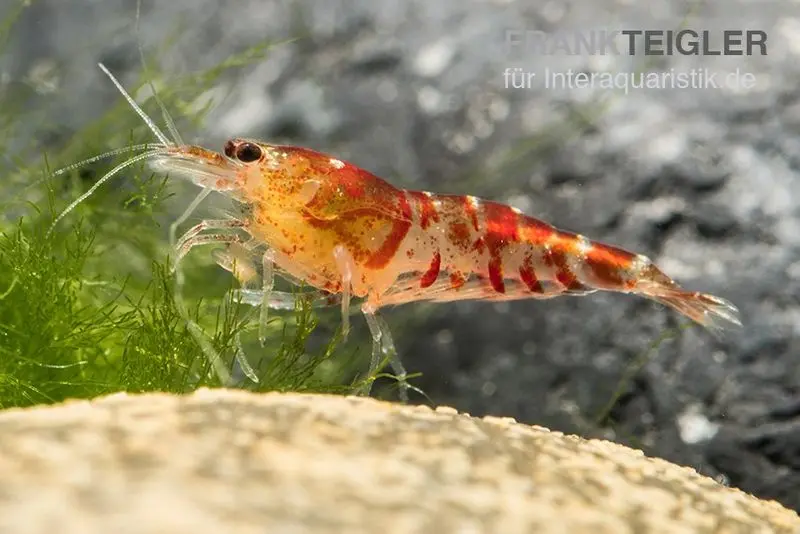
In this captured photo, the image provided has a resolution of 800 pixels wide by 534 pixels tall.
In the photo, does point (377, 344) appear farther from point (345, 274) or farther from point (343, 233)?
point (343, 233)

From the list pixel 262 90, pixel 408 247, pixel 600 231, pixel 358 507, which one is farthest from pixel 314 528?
pixel 262 90

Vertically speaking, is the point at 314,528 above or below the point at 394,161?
above

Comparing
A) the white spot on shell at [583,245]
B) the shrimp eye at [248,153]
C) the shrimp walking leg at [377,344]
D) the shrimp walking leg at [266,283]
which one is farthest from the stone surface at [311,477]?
the white spot on shell at [583,245]

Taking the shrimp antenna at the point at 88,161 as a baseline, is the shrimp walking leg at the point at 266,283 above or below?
below

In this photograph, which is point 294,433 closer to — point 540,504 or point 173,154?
point 540,504

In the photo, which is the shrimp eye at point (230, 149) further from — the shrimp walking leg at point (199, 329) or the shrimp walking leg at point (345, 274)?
the shrimp walking leg at point (345, 274)

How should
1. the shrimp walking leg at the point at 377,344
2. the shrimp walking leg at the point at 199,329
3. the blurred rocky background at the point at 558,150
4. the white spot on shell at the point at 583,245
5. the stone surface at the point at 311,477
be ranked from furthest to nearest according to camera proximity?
the blurred rocky background at the point at 558,150, the white spot on shell at the point at 583,245, the shrimp walking leg at the point at 377,344, the shrimp walking leg at the point at 199,329, the stone surface at the point at 311,477

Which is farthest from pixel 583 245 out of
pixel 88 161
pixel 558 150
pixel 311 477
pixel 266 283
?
pixel 311 477
